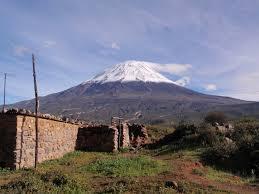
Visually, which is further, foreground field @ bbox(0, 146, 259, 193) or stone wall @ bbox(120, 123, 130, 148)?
stone wall @ bbox(120, 123, 130, 148)

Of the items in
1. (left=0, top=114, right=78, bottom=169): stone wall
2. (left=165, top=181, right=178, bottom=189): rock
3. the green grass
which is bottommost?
(left=165, top=181, right=178, bottom=189): rock

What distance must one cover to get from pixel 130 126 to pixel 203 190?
20.9 metres

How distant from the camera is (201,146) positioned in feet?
97.8

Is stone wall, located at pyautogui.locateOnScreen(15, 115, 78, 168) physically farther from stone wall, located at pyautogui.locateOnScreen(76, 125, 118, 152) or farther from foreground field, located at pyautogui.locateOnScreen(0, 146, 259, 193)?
stone wall, located at pyautogui.locateOnScreen(76, 125, 118, 152)

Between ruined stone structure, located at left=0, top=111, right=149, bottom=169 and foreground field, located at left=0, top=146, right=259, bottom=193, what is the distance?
0.81 metres

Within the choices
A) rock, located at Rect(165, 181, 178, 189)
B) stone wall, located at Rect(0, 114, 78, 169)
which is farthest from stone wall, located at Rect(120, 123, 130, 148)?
rock, located at Rect(165, 181, 178, 189)

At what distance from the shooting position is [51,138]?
2623 cm

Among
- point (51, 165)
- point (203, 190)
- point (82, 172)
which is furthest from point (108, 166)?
point (203, 190)

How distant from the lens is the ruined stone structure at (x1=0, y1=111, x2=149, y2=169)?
22031 millimetres

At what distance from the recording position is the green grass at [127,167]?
21.2 metres

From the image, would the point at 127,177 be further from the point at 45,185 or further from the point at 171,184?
the point at 45,185

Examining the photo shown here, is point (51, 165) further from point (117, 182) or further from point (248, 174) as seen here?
point (248, 174)

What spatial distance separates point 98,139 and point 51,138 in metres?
6.92

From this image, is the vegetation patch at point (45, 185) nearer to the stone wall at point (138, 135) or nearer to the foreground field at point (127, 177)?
the foreground field at point (127, 177)
